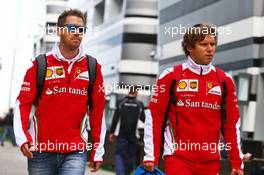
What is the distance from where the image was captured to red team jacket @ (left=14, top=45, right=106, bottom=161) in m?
5.54

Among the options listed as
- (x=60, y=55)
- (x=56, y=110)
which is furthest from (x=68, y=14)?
(x=56, y=110)

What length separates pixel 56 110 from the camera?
556cm

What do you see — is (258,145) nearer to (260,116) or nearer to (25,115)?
(25,115)

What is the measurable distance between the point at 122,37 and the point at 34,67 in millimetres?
55625

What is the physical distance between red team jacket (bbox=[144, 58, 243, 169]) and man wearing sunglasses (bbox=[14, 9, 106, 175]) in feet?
1.36

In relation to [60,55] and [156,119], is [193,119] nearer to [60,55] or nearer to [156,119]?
[156,119]

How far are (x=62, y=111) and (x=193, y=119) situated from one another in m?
0.95

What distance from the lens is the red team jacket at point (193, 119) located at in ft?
18.7

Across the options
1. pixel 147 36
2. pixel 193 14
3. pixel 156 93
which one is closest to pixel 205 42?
pixel 156 93

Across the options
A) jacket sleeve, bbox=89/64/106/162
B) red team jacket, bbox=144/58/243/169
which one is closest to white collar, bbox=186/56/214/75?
red team jacket, bbox=144/58/243/169

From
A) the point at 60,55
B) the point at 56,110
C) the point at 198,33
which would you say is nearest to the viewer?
the point at 56,110

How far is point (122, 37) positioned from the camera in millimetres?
61125

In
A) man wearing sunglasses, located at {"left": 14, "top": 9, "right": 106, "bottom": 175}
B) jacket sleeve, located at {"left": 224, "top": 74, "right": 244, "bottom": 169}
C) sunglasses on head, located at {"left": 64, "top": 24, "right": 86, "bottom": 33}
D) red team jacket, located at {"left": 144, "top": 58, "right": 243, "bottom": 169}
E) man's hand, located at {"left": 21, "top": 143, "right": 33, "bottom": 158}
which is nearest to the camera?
man's hand, located at {"left": 21, "top": 143, "right": 33, "bottom": 158}

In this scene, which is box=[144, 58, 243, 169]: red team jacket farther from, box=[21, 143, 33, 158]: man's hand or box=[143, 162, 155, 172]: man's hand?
box=[21, 143, 33, 158]: man's hand
